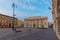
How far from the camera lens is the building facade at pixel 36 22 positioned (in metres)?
116

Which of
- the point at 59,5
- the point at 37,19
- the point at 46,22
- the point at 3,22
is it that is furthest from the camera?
the point at 37,19

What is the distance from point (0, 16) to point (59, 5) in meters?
79.6

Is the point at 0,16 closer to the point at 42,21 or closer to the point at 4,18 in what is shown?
the point at 4,18

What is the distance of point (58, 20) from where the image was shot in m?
20.0

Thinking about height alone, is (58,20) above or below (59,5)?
below

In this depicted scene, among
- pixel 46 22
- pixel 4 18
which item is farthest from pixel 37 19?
pixel 4 18

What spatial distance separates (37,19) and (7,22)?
31.0m

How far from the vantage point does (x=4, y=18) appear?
99.9 meters

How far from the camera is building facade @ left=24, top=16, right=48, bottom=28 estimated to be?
116312 millimetres

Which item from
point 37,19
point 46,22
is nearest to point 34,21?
point 37,19

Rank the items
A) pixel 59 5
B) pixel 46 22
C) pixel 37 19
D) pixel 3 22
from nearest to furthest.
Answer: pixel 59 5 < pixel 3 22 < pixel 46 22 < pixel 37 19

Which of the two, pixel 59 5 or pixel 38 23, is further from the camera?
pixel 38 23

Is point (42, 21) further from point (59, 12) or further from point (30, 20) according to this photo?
point (59, 12)

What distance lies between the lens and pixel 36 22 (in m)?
123
